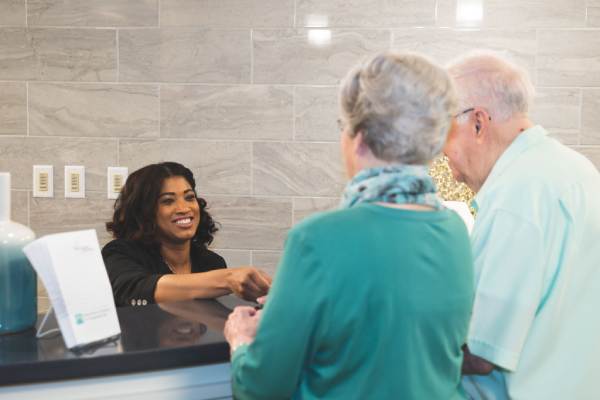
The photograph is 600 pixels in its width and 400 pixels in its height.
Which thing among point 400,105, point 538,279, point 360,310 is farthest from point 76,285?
point 538,279

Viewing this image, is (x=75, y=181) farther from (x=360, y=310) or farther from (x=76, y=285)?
(x=360, y=310)

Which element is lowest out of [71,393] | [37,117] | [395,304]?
[71,393]

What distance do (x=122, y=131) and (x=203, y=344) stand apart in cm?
222

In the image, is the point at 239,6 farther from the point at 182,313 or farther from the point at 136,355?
the point at 136,355

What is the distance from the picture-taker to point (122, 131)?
3.42 meters

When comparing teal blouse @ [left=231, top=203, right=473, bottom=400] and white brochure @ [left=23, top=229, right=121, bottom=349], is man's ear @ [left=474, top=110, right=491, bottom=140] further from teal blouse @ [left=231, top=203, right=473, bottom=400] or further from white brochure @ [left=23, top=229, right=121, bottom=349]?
white brochure @ [left=23, top=229, right=121, bottom=349]

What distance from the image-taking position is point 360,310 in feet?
3.31

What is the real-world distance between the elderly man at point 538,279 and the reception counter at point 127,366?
0.52 meters

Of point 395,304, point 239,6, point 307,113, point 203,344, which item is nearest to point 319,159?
point 307,113

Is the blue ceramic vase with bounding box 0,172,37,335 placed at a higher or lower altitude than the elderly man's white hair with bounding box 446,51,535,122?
lower

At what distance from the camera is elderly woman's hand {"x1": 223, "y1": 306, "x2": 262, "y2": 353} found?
1216 millimetres

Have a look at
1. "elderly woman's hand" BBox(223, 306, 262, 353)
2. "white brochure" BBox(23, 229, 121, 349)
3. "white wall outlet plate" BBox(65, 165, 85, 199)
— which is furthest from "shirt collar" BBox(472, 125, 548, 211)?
"white wall outlet plate" BBox(65, 165, 85, 199)

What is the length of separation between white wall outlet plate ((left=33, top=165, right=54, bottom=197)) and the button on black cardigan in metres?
1.02

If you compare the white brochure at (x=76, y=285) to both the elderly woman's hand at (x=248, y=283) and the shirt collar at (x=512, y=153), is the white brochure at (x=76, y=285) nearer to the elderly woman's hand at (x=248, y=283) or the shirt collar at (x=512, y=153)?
the elderly woman's hand at (x=248, y=283)
